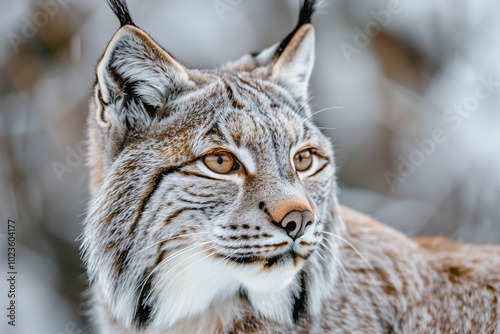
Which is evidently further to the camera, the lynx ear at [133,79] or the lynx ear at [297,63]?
the lynx ear at [297,63]

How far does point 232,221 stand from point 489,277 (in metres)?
1.60

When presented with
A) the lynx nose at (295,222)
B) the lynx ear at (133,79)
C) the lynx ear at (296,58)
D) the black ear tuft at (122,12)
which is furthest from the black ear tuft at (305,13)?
the lynx nose at (295,222)

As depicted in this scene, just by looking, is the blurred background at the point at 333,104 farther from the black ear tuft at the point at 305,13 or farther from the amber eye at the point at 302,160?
the amber eye at the point at 302,160

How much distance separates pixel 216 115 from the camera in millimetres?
2660

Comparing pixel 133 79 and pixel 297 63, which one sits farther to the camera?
pixel 297 63

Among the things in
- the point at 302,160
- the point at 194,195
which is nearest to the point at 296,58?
the point at 302,160

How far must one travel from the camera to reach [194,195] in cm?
248

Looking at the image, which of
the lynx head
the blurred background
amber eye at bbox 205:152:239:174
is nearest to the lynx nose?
the lynx head

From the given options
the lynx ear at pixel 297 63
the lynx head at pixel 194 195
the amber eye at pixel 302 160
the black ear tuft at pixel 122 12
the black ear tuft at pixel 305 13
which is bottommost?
the lynx head at pixel 194 195

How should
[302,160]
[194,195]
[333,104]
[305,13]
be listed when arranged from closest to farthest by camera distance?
[194,195], [302,160], [305,13], [333,104]

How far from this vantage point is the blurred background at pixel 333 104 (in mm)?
5113

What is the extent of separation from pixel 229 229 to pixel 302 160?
662 mm

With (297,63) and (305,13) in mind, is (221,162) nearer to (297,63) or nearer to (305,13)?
(297,63)

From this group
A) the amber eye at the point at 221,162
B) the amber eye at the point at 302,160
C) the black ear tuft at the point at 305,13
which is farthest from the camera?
the black ear tuft at the point at 305,13
